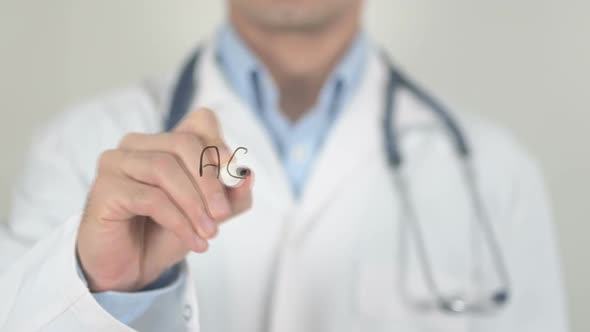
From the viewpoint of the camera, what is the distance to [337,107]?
1.03 m

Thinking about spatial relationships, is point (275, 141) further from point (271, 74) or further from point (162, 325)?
point (162, 325)

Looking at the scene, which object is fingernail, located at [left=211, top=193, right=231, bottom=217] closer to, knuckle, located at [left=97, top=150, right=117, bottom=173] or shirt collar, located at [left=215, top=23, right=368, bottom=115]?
knuckle, located at [left=97, top=150, right=117, bottom=173]

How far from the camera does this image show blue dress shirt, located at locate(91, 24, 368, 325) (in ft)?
3.19

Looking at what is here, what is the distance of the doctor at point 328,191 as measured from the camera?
0.88 m

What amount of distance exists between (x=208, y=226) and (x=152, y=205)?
0.17ft

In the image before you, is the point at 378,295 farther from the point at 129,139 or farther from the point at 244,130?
the point at 129,139

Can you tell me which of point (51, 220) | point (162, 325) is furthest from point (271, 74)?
point (162, 325)

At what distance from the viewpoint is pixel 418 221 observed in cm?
94

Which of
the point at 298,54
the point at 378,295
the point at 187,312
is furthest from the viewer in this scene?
the point at 298,54

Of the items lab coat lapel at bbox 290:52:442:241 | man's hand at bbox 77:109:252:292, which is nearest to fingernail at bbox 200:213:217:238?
man's hand at bbox 77:109:252:292

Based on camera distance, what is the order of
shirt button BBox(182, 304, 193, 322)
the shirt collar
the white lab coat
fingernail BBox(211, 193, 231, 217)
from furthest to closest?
the shirt collar < the white lab coat < shirt button BBox(182, 304, 193, 322) < fingernail BBox(211, 193, 231, 217)

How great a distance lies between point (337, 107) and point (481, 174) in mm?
225

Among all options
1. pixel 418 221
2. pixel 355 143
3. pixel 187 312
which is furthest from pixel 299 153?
pixel 187 312

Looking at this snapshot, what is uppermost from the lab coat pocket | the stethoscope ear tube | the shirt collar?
the shirt collar
